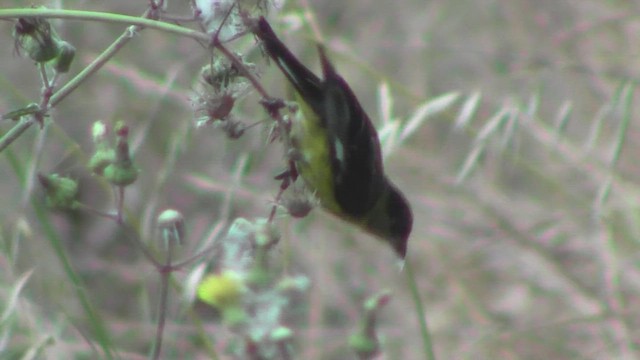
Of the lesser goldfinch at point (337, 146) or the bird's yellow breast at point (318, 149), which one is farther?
the bird's yellow breast at point (318, 149)

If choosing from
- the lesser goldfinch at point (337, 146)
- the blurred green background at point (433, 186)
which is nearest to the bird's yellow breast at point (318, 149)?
the lesser goldfinch at point (337, 146)

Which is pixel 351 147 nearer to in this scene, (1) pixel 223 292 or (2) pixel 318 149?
(2) pixel 318 149

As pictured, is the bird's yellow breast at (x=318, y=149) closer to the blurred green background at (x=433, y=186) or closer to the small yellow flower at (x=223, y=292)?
the blurred green background at (x=433, y=186)

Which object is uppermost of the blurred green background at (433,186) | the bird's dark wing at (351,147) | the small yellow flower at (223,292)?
the small yellow flower at (223,292)

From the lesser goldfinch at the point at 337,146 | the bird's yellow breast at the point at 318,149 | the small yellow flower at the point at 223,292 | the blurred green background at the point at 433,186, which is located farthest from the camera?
the blurred green background at the point at 433,186

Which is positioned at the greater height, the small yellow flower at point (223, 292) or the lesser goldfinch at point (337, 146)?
the small yellow flower at point (223, 292)

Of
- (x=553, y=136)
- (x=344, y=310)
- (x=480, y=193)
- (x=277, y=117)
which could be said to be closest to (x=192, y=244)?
(x=344, y=310)
